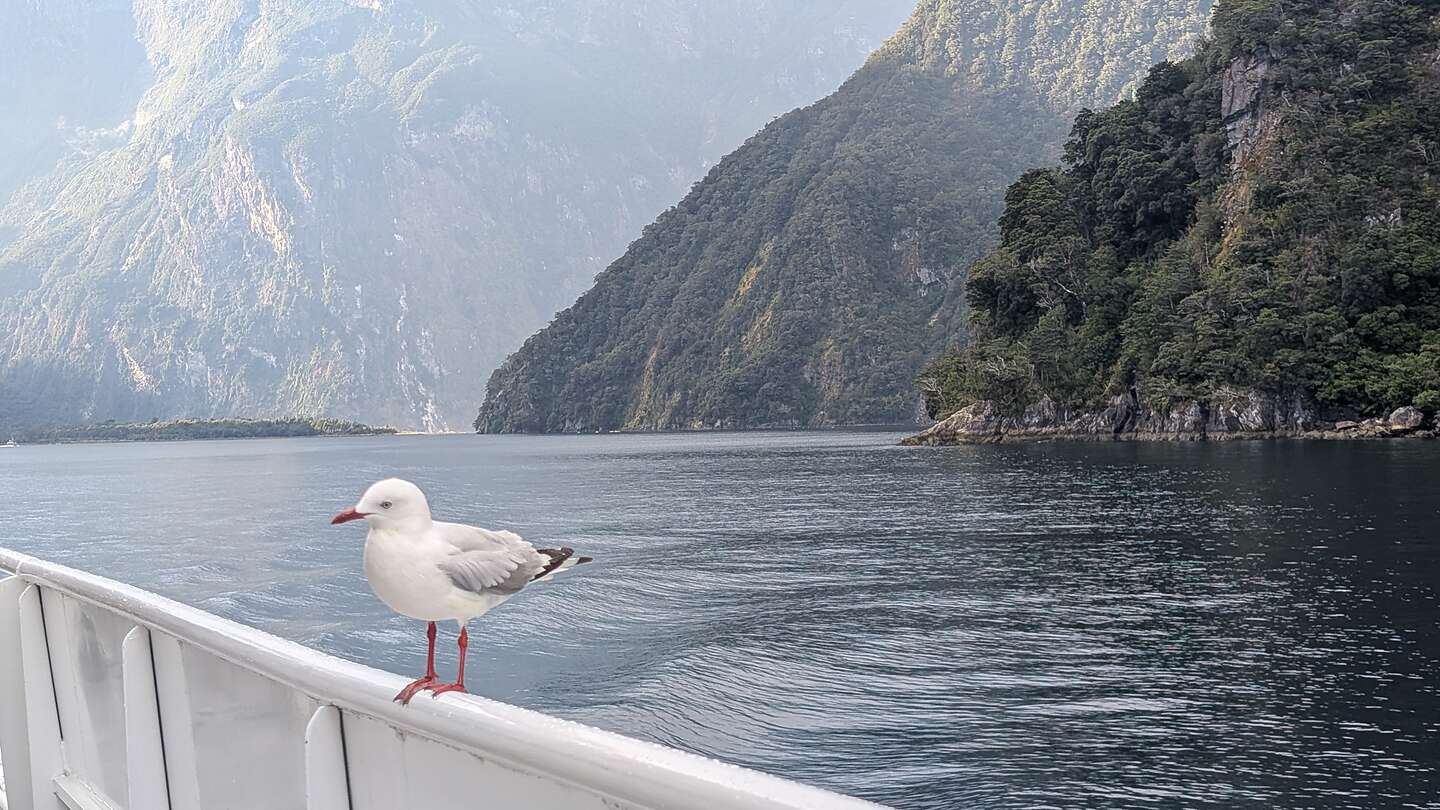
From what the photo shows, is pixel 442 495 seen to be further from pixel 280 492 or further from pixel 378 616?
pixel 378 616

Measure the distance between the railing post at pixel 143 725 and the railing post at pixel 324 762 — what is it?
4.00 feet

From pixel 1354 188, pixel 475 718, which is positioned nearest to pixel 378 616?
pixel 475 718

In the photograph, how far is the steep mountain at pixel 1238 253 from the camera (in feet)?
267

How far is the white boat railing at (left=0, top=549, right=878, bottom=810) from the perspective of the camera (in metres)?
1.90

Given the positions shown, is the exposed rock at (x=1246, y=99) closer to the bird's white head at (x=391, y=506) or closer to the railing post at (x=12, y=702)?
the railing post at (x=12, y=702)

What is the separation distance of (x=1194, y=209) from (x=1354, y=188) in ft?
54.7

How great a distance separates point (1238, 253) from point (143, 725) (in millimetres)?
96600

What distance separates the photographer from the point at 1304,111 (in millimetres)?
90688

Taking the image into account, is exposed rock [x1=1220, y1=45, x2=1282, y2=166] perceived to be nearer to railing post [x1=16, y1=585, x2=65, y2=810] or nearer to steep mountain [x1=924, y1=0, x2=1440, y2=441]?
steep mountain [x1=924, y1=0, x2=1440, y2=441]

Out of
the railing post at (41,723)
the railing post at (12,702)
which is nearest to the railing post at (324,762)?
the railing post at (41,723)

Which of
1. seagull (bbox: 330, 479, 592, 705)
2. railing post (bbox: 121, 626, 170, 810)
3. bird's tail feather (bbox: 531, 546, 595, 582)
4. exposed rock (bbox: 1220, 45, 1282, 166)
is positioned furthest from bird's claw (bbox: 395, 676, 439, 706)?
exposed rock (bbox: 1220, 45, 1282, 166)

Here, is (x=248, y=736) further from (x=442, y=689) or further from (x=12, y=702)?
(x=12, y=702)

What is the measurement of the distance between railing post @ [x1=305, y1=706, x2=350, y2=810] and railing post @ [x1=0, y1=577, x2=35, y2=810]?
2871mm

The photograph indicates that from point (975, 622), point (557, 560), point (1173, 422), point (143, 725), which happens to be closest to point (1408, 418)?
point (1173, 422)
